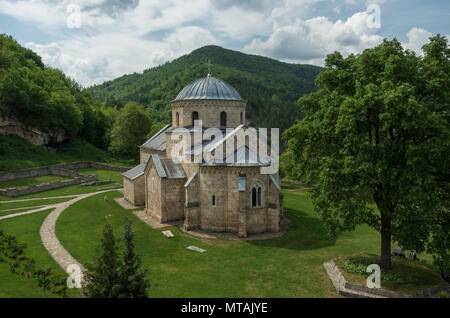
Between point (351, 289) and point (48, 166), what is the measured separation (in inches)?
1993

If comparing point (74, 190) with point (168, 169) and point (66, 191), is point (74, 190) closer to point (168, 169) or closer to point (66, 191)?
point (66, 191)

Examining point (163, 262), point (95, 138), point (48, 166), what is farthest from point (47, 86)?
point (163, 262)

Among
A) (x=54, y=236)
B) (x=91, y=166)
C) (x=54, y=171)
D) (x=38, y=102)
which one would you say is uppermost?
(x=38, y=102)

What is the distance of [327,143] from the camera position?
17500 mm

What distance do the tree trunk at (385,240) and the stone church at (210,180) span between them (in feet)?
31.6

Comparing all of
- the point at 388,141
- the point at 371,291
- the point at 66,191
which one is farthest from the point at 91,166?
the point at 388,141

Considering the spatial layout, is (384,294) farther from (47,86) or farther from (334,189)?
(47,86)

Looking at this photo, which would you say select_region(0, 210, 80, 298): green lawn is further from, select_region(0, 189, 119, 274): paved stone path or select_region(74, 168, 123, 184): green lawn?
select_region(74, 168, 123, 184): green lawn

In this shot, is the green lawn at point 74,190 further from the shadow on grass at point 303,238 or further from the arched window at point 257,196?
the shadow on grass at point 303,238

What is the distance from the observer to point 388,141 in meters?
15.3

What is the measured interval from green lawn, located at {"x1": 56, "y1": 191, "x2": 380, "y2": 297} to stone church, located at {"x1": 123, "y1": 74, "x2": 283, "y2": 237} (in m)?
2.17

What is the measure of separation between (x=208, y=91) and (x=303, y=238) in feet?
58.2

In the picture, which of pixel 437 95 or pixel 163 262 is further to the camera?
pixel 163 262

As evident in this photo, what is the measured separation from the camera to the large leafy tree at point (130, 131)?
6906 centimetres
